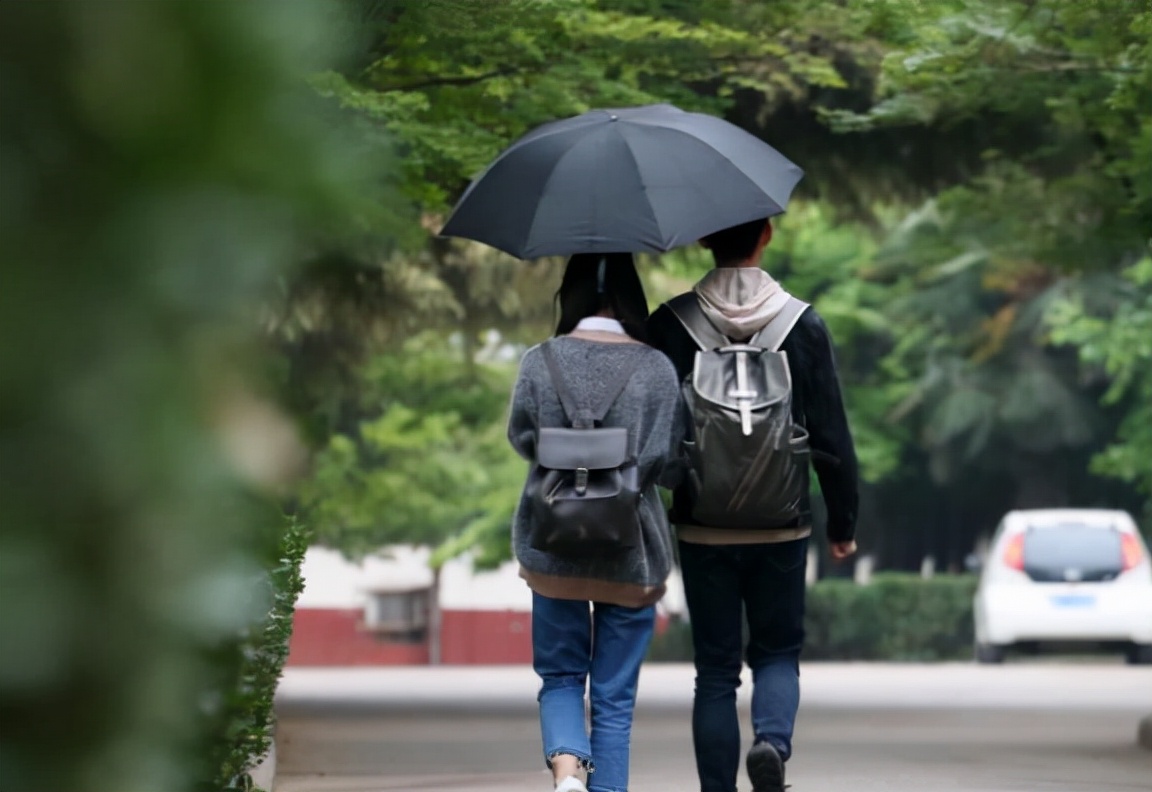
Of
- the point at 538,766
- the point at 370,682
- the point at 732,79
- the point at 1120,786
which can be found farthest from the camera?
the point at 370,682

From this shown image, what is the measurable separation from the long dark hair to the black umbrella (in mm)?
61

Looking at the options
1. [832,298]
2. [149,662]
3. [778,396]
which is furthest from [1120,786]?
[832,298]

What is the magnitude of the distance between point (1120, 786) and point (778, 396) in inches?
135

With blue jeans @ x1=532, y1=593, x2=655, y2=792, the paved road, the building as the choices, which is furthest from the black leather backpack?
the building

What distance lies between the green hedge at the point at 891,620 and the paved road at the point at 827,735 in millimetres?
13715

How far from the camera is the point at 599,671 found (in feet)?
18.1

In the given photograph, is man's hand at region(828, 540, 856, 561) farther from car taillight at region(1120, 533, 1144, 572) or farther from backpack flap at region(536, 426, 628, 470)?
car taillight at region(1120, 533, 1144, 572)

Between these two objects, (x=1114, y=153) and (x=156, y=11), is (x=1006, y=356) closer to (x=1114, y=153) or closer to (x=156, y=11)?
(x=1114, y=153)

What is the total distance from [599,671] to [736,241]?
1289 mm

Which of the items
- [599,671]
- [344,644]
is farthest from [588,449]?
[344,644]

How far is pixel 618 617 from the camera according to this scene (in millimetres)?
5488

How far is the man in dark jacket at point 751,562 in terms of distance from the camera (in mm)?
5680

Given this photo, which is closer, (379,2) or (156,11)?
(156,11)

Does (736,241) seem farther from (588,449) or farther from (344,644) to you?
(344,644)
